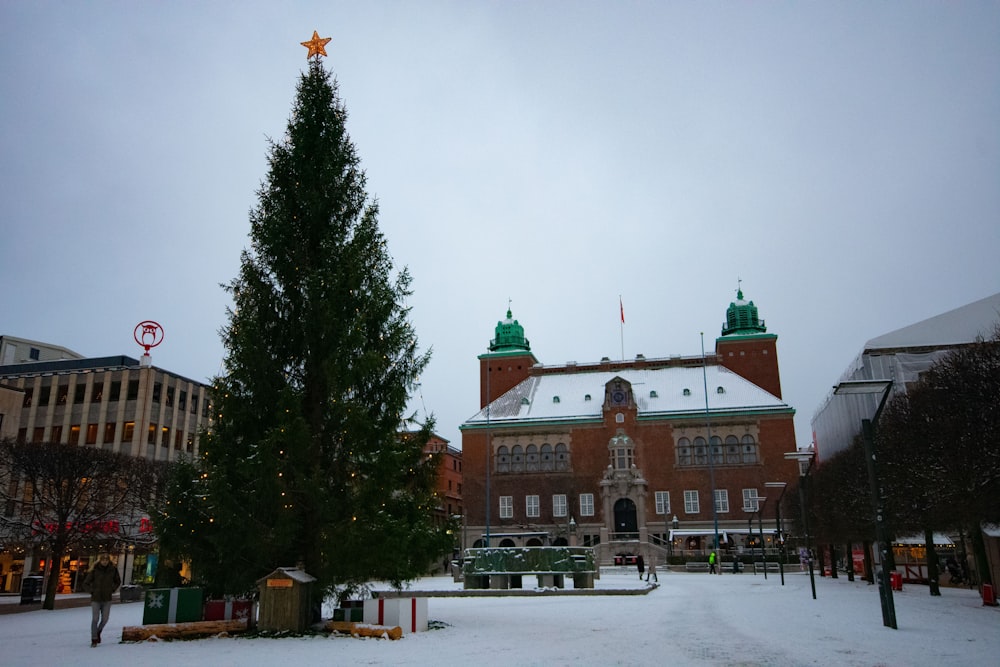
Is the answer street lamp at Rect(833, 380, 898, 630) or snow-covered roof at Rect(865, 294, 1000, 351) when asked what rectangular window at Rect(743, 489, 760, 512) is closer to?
snow-covered roof at Rect(865, 294, 1000, 351)

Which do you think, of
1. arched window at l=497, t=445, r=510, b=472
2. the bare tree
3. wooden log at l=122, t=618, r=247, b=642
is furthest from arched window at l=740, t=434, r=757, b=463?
wooden log at l=122, t=618, r=247, b=642

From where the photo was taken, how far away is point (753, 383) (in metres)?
74.6

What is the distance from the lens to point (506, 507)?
71562 mm

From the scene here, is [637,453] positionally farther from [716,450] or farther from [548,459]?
[548,459]

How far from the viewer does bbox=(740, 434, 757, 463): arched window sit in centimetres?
6675

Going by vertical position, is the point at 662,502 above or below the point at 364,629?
above

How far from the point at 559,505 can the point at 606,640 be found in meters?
56.0

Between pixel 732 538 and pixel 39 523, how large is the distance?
175 feet

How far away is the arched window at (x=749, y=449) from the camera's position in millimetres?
66750

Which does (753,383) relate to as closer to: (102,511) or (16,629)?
(102,511)

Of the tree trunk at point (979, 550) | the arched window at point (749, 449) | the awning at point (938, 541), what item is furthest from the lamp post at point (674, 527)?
the tree trunk at point (979, 550)

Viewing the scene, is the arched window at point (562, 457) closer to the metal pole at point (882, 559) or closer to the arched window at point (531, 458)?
the arched window at point (531, 458)

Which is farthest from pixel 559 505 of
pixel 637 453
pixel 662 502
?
pixel 662 502

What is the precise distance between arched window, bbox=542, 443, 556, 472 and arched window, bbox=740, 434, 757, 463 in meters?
16.9
